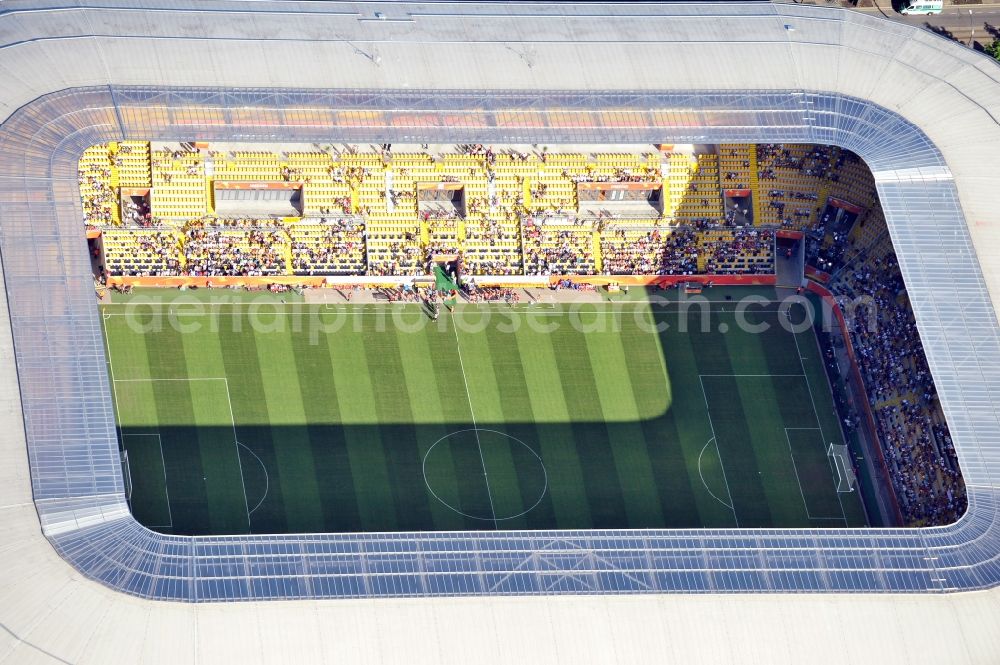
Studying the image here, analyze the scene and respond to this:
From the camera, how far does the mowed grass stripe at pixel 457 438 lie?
60906 mm

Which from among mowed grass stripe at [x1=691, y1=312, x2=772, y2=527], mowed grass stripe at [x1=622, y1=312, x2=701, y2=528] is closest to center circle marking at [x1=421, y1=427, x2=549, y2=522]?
mowed grass stripe at [x1=622, y1=312, x2=701, y2=528]

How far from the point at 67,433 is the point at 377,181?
20.9 m

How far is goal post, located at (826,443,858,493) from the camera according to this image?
6375 centimetres

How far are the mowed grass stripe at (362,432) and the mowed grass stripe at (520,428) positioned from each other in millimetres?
6064

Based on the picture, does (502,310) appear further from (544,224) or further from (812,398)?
(812,398)

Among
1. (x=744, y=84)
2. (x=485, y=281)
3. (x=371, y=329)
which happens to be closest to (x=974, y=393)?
(x=744, y=84)

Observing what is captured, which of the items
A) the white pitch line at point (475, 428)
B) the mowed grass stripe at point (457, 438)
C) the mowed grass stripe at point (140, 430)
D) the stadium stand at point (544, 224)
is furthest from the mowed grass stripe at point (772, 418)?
the mowed grass stripe at point (140, 430)

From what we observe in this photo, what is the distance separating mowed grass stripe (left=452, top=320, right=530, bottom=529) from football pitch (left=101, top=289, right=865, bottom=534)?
2.9 inches

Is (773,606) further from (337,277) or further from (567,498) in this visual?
(337,277)

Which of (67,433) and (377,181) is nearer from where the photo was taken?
(67,433)

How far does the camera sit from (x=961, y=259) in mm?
60438

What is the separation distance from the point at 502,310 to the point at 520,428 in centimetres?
655

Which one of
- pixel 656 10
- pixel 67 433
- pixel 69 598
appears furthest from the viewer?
pixel 656 10

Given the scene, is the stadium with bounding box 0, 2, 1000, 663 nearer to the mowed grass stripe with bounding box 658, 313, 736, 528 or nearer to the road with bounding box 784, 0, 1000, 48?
the mowed grass stripe with bounding box 658, 313, 736, 528
